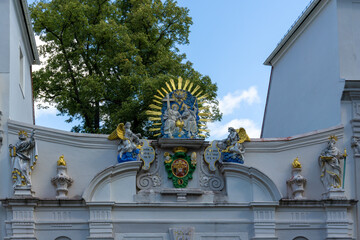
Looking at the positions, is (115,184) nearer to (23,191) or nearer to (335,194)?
(23,191)

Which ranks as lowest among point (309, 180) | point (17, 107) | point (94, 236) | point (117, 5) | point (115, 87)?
point (94, 236)

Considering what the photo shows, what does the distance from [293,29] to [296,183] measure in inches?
278

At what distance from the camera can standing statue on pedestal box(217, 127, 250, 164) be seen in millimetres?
22703

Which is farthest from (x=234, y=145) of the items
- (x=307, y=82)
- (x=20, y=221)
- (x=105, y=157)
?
(x=20, y=221)

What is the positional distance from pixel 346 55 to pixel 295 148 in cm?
316

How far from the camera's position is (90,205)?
21.8 meters

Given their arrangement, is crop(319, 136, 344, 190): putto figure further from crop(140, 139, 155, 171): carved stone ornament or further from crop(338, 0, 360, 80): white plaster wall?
crop(140, 139, 155, 171): carved stone ornament

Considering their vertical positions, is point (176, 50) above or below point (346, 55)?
above

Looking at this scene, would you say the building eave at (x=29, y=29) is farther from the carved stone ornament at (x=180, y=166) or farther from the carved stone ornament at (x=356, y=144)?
the carved stone ornament at (x=356, y=144)

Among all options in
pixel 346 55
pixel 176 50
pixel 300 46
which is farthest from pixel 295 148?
pixel 176 50

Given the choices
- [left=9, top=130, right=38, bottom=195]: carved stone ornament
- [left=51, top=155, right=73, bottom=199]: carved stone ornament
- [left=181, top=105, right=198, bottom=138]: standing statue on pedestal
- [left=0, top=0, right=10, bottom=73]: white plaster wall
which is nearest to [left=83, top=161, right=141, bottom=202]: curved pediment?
[left=51, top=155, right=73, bottom=199]: carved stone ornament

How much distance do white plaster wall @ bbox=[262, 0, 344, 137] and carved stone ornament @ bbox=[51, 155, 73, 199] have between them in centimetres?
760

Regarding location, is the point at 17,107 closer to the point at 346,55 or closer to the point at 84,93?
the point at 84,93

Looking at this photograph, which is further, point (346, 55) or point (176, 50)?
point (176, 50)
